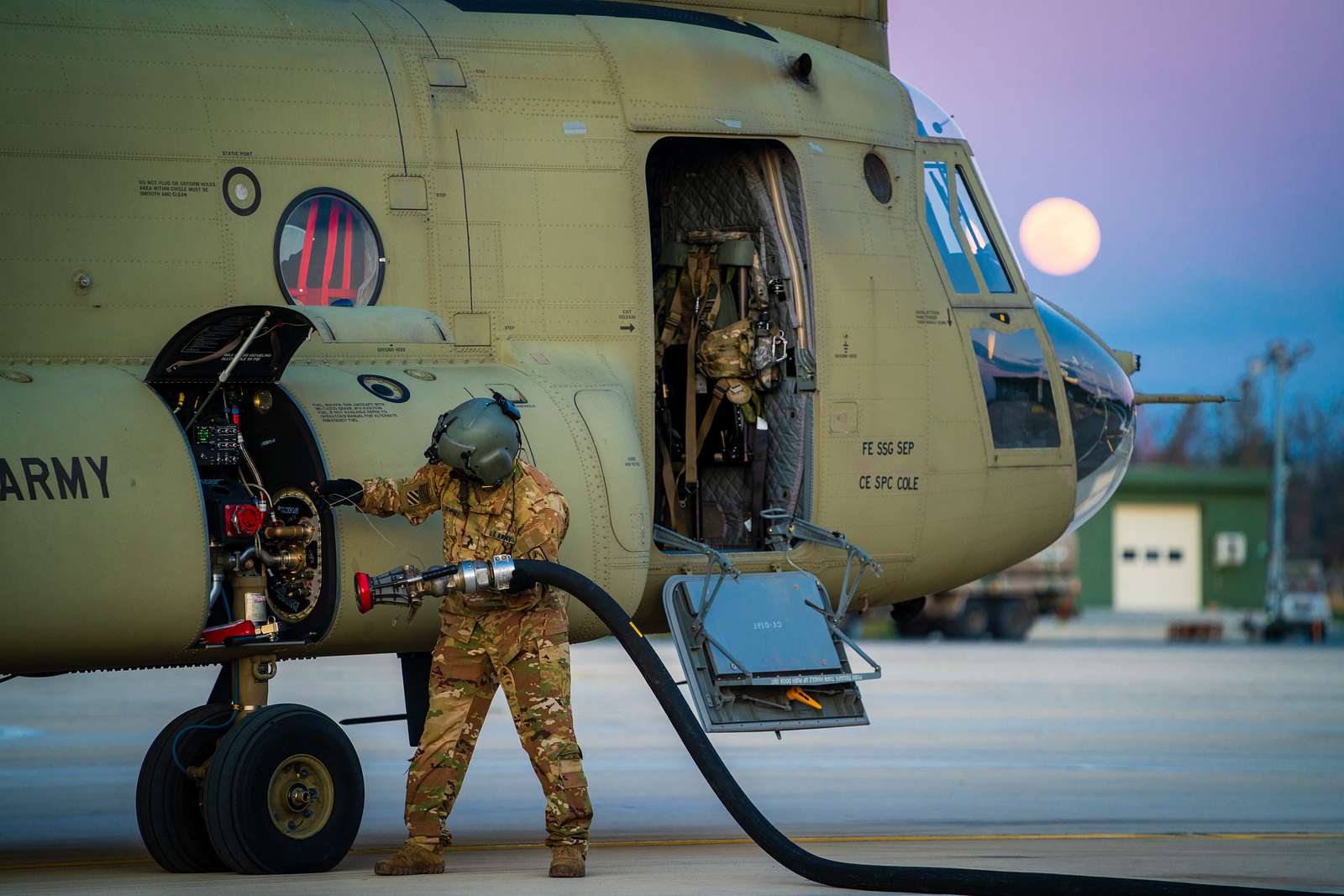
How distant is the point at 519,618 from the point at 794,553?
2534mm

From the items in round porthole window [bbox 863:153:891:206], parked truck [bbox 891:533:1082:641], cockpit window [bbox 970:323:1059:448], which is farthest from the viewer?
parked truck [bbox 891:533:1082:641]

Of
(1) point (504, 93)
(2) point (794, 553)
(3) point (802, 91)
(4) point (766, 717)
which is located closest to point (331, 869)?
(4) point (766, 717)

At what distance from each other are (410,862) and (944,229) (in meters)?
5.18

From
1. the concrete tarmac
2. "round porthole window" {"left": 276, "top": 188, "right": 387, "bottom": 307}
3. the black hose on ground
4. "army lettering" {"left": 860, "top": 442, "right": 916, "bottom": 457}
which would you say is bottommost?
the concrete tarmac

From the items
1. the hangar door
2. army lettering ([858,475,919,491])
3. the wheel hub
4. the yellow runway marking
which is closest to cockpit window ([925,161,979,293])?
army lettering ([858,475,919,491])

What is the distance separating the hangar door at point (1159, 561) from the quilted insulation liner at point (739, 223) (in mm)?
59273

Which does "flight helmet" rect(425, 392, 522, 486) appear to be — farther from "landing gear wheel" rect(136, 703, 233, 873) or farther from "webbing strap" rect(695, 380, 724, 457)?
"webbing strap" rect(695, 380, 724, 457)

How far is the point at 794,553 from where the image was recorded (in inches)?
414

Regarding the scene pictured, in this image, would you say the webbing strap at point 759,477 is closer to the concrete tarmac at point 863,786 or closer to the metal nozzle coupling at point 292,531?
the concrete tarmac at point 863,786

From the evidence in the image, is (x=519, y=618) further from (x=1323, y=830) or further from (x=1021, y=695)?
(x=1021, y=695)

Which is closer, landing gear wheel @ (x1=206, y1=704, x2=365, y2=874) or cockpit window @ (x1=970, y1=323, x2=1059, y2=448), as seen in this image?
landing gear wheel @ (x1=206, y1=704, x2=365, y2=874)

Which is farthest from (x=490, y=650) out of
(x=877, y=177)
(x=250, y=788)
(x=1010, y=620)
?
(x=1010, y=620)

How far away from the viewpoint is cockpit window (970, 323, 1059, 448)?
11.2m

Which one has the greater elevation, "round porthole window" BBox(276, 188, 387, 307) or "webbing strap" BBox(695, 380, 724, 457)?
"round porthole window" BBox(276, 188, 387, 307)
